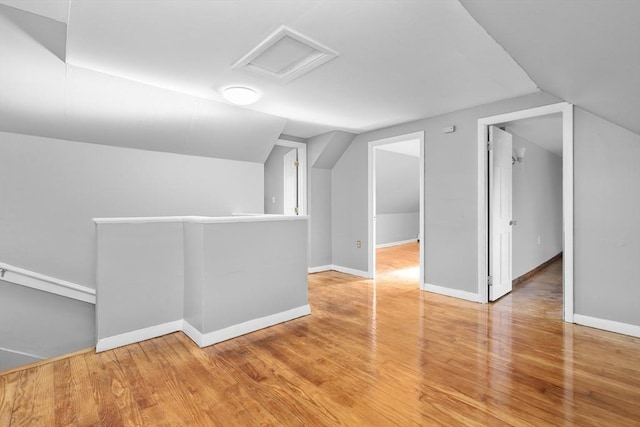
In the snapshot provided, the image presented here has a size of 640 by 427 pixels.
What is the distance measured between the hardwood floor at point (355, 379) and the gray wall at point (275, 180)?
332 cm

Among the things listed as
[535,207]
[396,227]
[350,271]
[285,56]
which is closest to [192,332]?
[285,56]

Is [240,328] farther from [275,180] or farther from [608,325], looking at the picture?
[275,180]

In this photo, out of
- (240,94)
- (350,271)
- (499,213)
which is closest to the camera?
(240,94)

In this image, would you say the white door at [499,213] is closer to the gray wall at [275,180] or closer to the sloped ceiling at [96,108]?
the sloped ceiling at [96,108]

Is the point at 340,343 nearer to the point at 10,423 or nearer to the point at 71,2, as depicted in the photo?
the point at 10,423

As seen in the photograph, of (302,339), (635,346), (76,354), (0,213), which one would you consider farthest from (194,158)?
(635,346)

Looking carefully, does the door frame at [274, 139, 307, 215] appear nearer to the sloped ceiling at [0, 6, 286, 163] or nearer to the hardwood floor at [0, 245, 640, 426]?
the sloped ceiling at [0, 6, 286, 163]

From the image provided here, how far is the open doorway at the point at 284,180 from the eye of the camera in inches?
200

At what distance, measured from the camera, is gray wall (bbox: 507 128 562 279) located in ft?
13.8

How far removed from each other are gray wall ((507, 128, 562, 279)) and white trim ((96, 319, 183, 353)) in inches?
169

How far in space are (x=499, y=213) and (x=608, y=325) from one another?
1417mm

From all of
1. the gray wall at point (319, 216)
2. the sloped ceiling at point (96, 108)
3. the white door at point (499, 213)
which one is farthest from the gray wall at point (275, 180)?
the white door at point (499, 213)

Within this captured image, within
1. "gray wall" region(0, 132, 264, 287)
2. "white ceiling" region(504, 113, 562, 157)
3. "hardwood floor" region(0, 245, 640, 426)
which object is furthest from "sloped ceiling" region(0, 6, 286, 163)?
"white ceiling" region(504, 113, 562, 157)

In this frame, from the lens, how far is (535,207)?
15.3ft
